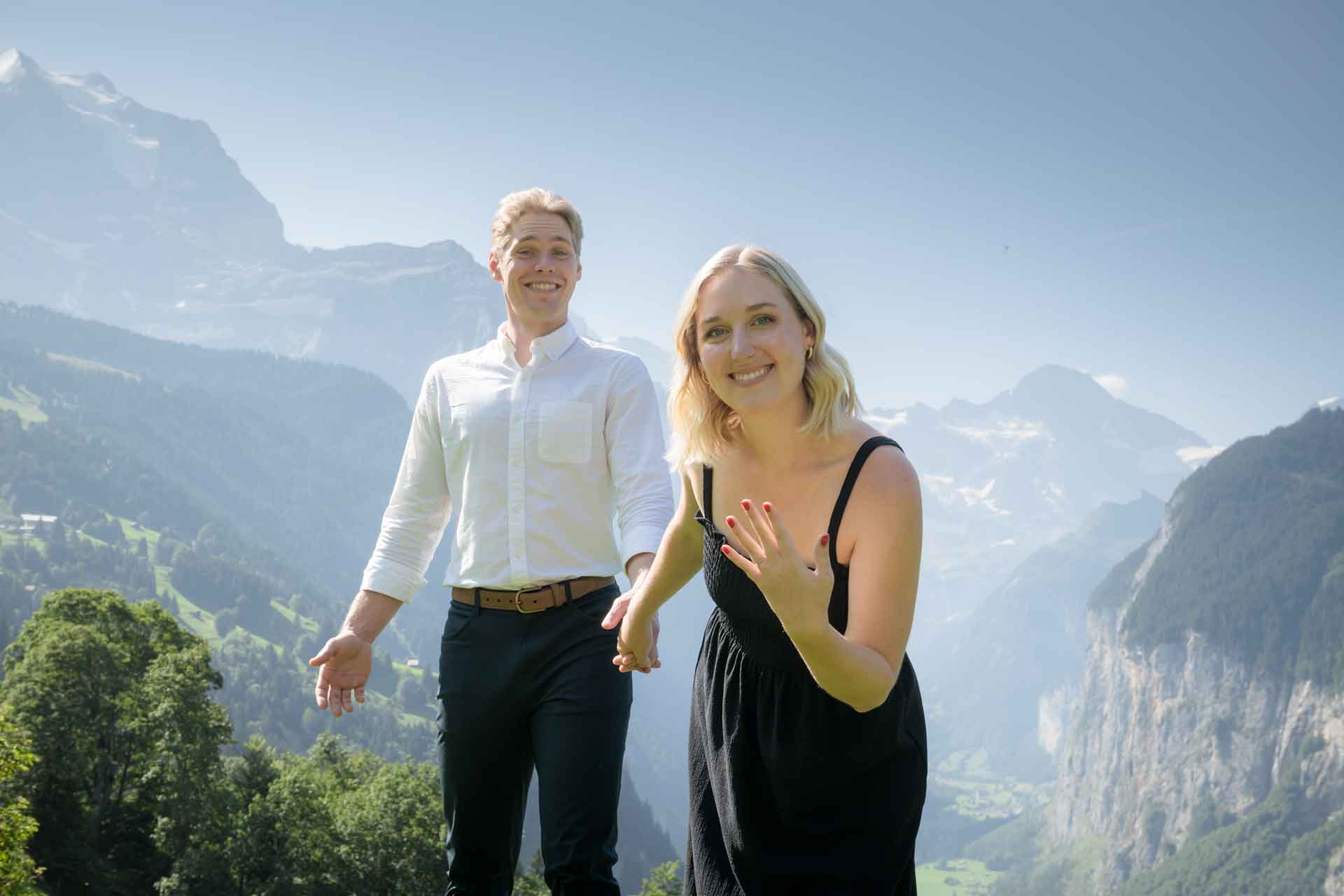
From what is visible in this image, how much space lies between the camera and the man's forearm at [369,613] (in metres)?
5.26

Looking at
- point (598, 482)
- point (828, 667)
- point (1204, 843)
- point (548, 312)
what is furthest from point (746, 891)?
point (1204, 843)

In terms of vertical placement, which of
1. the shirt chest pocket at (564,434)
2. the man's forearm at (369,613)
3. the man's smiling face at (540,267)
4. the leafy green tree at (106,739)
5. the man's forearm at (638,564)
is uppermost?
the man's smiling face at (540,267)

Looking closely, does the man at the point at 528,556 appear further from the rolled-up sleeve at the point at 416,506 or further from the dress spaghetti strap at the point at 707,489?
the dress spaghetti strap at the point at 707,489

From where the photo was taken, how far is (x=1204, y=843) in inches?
7771

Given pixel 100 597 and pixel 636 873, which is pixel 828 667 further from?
pixel 636 873

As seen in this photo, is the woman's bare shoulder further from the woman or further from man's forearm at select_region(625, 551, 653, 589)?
man's forearm at select_region(625, 551, 653, 589)

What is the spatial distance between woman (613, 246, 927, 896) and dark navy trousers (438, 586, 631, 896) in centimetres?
77

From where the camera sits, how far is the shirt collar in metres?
5.25

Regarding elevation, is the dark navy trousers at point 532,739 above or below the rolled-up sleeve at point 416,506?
below

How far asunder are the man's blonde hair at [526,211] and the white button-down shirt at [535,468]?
1.75 feet

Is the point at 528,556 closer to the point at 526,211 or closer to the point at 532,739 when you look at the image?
the point at 532,739

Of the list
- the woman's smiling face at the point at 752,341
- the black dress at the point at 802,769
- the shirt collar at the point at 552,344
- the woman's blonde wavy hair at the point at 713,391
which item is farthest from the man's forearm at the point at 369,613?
the woman's smiling face at the point at 752,341

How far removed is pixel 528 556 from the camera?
4.87 meters

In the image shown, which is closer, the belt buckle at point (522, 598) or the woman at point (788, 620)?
the woman at point (788, 620)
